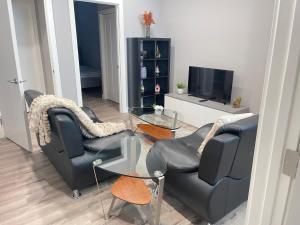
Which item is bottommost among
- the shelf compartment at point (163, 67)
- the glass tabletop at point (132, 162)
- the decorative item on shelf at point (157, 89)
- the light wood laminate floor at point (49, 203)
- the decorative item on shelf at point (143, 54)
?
the light wood laminate floor at point (49, 203)

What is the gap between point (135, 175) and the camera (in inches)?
68.6

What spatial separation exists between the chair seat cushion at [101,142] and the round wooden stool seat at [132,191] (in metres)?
0.40

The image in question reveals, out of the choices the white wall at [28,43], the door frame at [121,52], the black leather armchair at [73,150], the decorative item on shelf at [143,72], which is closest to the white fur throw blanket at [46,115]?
the black leather armchair at [73,150]

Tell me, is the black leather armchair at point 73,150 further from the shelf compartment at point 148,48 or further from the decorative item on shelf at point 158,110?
the shelf compartment at point 148,48

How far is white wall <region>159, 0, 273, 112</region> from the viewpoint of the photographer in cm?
335

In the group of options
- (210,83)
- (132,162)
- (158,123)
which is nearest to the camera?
(132,162)

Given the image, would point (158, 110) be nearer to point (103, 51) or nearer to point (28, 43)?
point (103, 51)

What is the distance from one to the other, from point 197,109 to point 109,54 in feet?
8.79

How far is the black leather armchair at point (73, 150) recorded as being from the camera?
200 cm

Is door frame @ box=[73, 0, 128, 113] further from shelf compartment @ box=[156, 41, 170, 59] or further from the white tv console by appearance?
the white tv console

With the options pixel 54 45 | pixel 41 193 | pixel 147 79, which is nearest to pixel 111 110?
pixel 147 79

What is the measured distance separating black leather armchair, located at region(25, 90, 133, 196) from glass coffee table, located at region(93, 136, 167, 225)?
0.30ft

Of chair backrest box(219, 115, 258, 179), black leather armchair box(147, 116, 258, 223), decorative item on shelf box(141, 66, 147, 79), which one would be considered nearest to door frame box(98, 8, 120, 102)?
decorative item on shelf box(141, 66, 147, 79)

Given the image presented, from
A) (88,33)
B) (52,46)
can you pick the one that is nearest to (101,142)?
(52,46)
